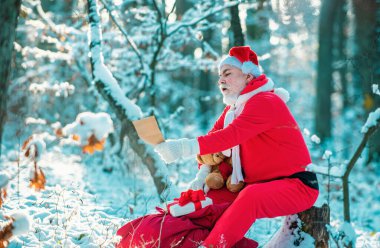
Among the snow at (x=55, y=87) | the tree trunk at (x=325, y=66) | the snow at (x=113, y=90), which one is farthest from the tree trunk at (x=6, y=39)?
the tree trunk at (x=325, y=66)

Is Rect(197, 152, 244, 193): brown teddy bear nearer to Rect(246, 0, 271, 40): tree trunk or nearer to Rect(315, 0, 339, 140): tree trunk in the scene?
Rect(246, 0, 271, 40): tree trunk

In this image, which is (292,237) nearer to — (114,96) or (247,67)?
(247,67)

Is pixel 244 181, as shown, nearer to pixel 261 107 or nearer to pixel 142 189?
pixel 261 107

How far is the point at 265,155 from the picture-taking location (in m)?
3.34

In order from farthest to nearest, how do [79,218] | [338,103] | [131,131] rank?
[338,103], [131,131], [79,218]

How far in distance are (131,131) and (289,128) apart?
7.47ft

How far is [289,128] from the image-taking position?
11.1 feet

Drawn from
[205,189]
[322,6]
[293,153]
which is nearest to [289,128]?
[293,153]

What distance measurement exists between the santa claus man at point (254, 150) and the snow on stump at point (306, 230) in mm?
148

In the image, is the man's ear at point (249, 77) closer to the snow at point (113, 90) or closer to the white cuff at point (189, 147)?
the white cuff at point (189, 147)

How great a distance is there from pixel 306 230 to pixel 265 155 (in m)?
0.69

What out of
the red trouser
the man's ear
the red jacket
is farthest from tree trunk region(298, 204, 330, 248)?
the man's ear

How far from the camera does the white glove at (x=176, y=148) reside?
3166 millimetres

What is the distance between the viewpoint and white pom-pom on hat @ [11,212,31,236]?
2307 millimetres
